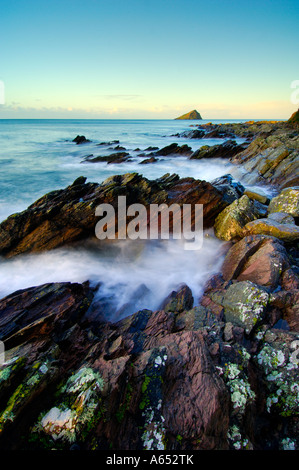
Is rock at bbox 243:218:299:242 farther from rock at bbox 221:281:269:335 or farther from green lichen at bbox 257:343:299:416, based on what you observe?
green lichen at bbox 257:343:299:416

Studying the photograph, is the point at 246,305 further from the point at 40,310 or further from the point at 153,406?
the point at 40,310

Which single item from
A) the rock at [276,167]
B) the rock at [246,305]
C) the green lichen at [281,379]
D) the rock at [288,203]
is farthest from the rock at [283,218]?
the rock at [276,167]

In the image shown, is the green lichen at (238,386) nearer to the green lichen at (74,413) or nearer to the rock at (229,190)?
the green lichen at (74,413)

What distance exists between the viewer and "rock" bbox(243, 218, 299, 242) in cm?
829

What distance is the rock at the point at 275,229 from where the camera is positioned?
8289mm

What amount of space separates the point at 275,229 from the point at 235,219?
1763mm

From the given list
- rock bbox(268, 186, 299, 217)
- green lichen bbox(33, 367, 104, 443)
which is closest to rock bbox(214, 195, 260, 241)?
rock bbox(268, 186, 299, 217)

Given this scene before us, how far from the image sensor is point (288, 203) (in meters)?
10.3

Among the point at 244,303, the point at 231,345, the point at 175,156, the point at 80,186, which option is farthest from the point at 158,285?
the point at 175,156

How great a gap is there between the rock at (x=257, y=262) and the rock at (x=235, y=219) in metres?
1.73

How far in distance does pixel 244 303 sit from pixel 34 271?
7882 millimetres

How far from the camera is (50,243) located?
10.2 metres

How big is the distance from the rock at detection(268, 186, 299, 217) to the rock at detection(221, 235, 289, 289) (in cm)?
339

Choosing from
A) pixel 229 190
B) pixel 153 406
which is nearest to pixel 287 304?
pixel 153 406
